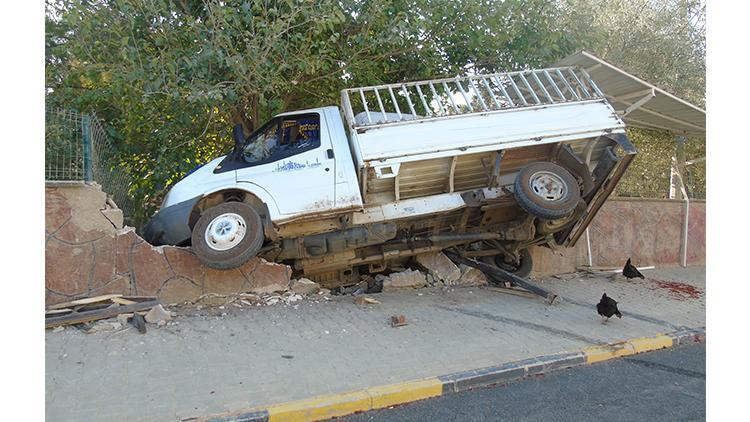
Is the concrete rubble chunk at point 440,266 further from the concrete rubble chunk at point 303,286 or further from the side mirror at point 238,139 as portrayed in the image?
the side mirror at point 238,139

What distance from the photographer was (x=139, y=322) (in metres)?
5.46

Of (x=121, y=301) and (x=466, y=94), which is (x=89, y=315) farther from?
(x=466, y=94)

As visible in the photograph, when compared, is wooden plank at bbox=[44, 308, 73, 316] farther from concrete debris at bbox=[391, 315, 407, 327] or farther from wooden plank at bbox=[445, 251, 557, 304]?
wooden plank at bbox=[445, 251, 557, 304]

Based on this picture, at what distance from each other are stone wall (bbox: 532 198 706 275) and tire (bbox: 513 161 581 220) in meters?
2.93

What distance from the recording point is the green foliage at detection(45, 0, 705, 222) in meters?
6.94

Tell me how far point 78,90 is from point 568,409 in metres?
8.81

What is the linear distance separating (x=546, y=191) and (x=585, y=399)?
306 centimetres

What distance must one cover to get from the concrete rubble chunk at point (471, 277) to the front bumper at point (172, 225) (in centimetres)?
446

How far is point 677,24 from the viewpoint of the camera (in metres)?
12.4

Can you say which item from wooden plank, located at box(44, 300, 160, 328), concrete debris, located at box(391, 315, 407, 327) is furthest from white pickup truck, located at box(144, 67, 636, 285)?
concrete debris, located at box(391, 315, 407, 327)

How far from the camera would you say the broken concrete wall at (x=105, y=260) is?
588 centimetres

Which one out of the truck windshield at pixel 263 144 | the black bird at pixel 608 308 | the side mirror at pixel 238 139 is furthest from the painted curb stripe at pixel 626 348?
the side mirror at pixel 238 139

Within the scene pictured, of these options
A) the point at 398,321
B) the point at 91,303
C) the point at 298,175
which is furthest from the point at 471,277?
the point at 91,303

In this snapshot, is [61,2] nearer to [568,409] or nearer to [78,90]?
[78,90]
